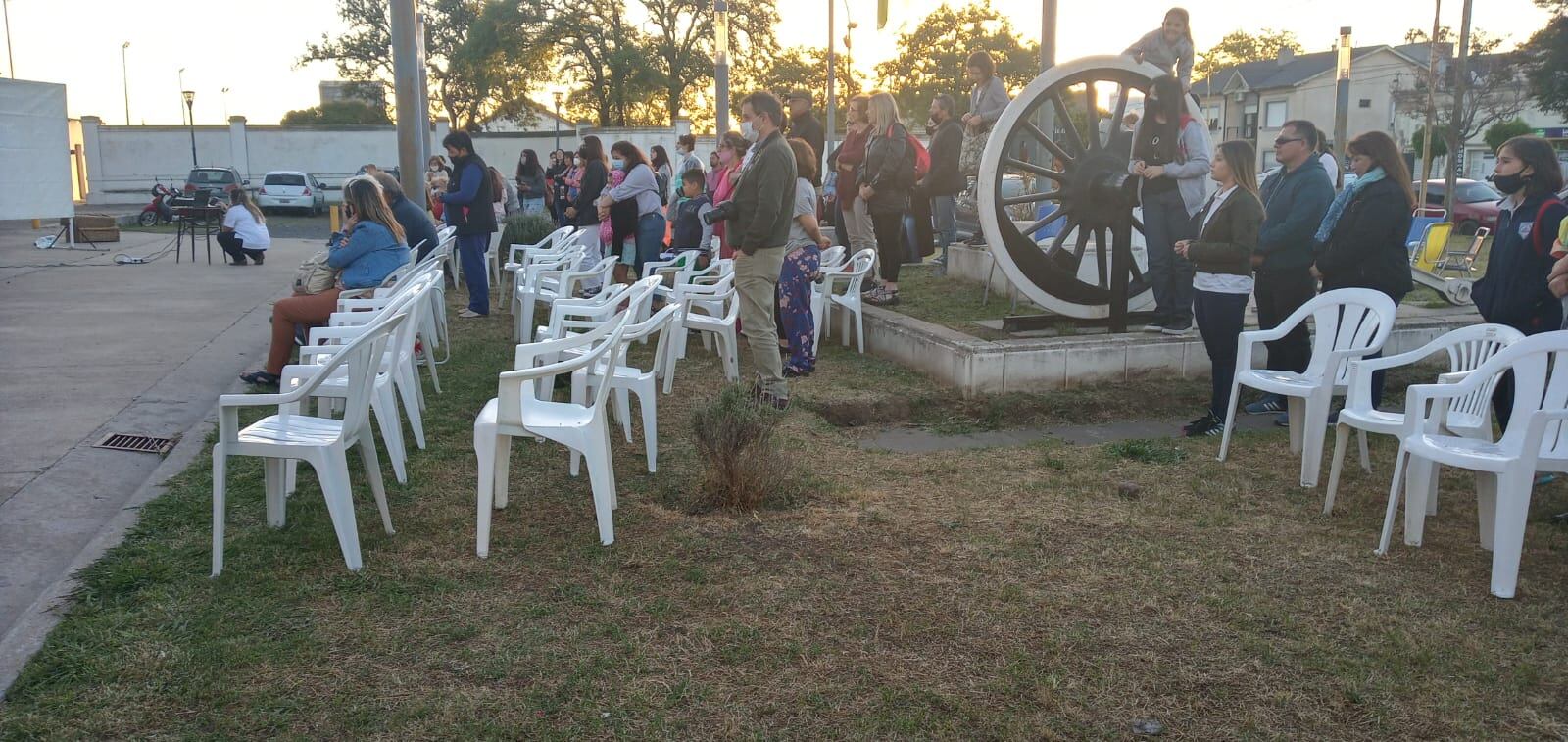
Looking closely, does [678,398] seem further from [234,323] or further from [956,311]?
[234,323]

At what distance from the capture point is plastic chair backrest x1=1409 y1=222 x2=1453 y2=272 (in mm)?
14473

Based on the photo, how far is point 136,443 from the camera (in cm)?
589

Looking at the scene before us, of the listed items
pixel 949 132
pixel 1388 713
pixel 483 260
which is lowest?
pixel 1388 713

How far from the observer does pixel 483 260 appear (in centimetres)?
1045

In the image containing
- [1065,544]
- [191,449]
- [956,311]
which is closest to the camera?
[1065,544]

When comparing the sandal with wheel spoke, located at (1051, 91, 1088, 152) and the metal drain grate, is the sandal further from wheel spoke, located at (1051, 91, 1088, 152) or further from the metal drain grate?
wheel spoke, located at (1051, 91, 1088, 152)

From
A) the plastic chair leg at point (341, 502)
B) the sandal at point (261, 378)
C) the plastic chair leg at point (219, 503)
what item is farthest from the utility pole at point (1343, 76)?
the plastic chair leg at point (219, 503)

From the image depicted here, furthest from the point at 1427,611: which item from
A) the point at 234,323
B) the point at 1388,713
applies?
the point at 234,323

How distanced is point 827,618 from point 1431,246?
45.6ft

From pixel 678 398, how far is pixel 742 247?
116 centimetres

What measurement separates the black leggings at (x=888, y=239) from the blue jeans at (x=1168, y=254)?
2203mm

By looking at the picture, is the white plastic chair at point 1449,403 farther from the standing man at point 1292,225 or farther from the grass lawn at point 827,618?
the standing man at point 1292,225

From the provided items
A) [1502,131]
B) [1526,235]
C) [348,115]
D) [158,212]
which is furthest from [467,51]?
[1526,235]

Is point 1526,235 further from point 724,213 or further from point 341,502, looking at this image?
point 341,502
